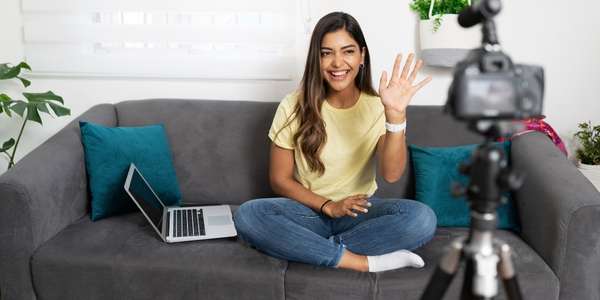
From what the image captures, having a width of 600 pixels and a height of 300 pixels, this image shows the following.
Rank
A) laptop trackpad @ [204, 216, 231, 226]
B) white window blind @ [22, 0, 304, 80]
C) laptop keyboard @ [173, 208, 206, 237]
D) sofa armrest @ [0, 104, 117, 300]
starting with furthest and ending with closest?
white window blind @ [22, 0, 304, 80]
laptop trackpad @ [204, 216, 231, 226]
laptop keyboard @ [173, 208, 206, 237]
sofa armrest @ [0, 104, 117, 300]

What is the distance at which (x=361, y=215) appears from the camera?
1.81 meters

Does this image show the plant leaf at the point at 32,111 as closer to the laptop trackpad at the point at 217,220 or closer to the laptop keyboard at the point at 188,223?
the laptop keyboard at the point at 188,223

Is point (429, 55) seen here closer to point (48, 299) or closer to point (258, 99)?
point (258, 99)

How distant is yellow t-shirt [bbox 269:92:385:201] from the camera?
1887mm

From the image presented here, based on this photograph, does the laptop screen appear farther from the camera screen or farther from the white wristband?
the camera screen

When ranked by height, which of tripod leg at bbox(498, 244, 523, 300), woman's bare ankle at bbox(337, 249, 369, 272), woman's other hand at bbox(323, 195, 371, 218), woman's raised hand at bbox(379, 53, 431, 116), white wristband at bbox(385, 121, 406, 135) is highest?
woman's raised hand at bbox(379, 53, 431, 116)

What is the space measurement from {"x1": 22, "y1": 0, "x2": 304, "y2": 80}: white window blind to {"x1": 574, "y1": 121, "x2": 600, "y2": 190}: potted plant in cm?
122

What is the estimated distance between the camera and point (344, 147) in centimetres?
189

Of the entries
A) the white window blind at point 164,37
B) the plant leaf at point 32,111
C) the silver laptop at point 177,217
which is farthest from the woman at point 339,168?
the plant leaf at point 32,111

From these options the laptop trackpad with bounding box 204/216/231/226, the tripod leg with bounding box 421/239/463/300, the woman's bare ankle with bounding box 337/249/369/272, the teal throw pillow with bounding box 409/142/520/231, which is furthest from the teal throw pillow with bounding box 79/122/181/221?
the tripod leg with bounding box 421/239/463/300

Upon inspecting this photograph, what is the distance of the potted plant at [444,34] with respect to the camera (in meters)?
2.17

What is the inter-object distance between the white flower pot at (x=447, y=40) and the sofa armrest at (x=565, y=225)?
57 centimetres

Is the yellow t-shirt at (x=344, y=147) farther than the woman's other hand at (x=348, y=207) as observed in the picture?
Yes

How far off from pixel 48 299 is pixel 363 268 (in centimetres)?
98
